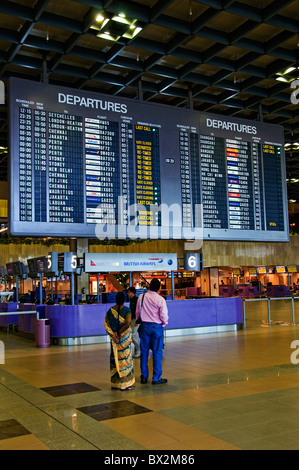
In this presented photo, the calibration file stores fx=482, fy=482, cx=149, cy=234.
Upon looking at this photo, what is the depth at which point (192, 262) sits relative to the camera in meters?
13.4

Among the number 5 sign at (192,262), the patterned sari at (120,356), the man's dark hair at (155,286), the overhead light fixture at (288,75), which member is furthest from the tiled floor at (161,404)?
the overhead light fixture at (288,75)

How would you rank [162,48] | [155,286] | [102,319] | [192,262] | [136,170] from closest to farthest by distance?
1. [155,286]
2. [162,48]
3. [136,170]
4. [102,319]
5. [192,262]

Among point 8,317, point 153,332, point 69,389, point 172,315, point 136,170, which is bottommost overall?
point 69,389

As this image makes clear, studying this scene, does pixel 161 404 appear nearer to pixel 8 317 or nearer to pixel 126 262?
pixel 126 262

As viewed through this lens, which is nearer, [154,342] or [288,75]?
[154,342]

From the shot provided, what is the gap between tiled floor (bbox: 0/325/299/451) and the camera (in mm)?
4137

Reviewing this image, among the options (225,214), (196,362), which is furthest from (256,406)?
(225,214)

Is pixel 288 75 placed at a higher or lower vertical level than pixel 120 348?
higher

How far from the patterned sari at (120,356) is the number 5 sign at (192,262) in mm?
6656

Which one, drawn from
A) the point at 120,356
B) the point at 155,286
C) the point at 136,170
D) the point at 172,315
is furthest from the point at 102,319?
the point at 120,356

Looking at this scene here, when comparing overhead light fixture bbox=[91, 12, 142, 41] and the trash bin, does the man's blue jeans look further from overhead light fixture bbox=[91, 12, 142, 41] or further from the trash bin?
overhead light fixture bbox=[91, 12, 142, 41]

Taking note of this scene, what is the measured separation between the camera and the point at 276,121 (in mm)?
14984

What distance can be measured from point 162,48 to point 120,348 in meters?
6.76

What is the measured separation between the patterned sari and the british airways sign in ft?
17.4
